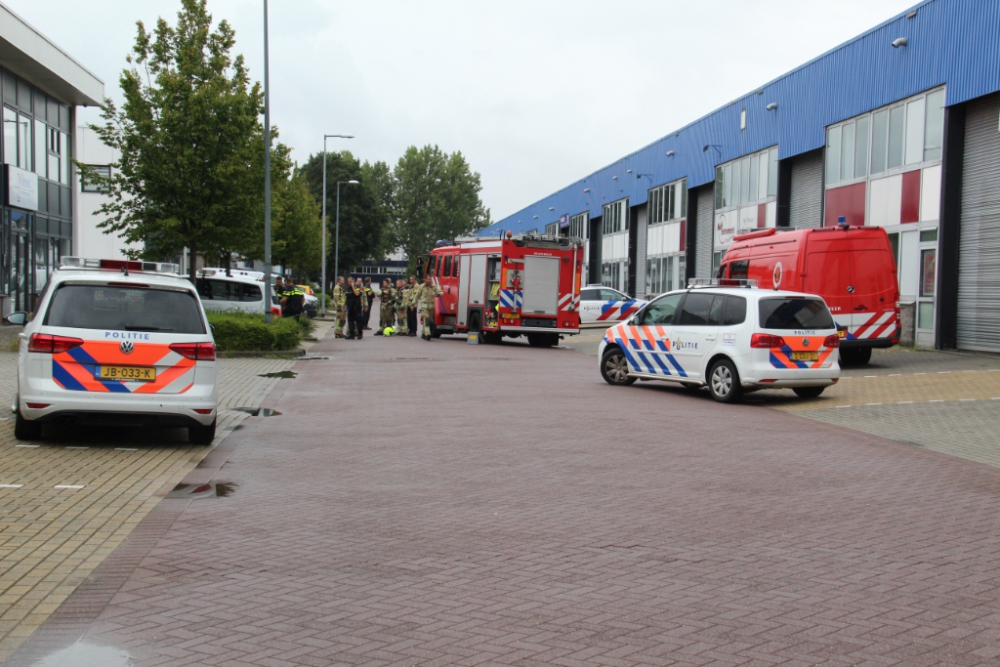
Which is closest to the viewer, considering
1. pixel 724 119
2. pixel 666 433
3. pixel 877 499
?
pixel 877 499

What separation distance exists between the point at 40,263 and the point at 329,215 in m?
58.0

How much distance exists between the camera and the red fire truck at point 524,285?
89.8 ft

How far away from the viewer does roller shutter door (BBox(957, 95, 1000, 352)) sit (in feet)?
71.2

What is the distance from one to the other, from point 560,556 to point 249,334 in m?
17.1

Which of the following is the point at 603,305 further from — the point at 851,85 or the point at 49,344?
the point at 49,344

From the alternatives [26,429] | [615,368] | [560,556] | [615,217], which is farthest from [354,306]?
[615,217]

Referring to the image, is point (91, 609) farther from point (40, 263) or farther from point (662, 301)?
point (40, 263)

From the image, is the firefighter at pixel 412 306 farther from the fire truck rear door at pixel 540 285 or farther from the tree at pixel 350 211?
the tree at pixel 350 211

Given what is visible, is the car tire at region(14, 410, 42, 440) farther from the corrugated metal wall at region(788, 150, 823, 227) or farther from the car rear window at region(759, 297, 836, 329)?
the corrugated metal wall at region(788, 150, 823, 227)

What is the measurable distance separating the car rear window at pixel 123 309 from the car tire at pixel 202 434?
94 centimetres

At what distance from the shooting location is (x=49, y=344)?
361 inches

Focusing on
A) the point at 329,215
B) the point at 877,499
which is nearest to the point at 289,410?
the point at 877,499

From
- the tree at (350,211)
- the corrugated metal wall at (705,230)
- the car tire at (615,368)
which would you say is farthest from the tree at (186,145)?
the tree at (350,211)

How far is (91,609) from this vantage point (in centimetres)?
482
